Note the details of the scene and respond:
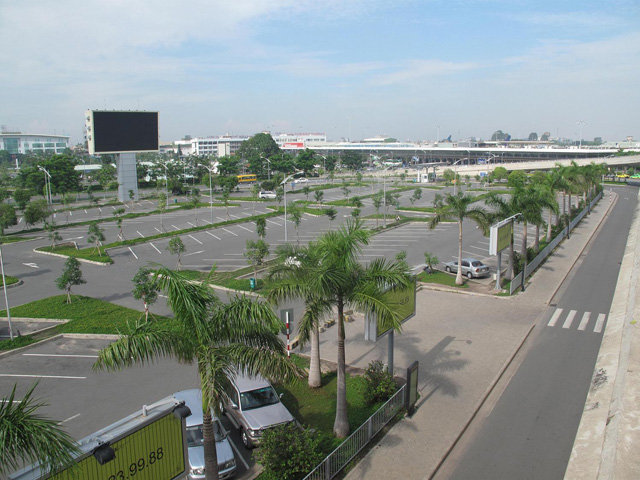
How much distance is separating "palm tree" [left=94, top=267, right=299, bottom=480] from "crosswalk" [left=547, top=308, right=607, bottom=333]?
15.9 m

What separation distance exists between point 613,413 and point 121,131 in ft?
201

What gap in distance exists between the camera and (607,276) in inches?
1154

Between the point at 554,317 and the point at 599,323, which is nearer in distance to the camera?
the point at 599,323

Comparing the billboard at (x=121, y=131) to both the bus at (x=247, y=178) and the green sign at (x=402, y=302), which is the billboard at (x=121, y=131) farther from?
the green sign at (x=402, y=302)

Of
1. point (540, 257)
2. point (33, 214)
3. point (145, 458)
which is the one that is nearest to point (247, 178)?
point (33, 214)

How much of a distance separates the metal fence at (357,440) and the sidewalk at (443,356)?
0.99 ft

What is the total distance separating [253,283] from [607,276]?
20.7 meters

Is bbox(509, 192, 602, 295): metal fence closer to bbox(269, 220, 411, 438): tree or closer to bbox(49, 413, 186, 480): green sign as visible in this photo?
bbox(269, 220, 411, 438): tree

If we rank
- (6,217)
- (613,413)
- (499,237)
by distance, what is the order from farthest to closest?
(6,217) → (499,237) → (613,413)

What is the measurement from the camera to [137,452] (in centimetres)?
786

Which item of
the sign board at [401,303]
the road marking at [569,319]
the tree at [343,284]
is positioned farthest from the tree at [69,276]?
the road marking at [569,319]

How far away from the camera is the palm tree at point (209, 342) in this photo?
8.64 m

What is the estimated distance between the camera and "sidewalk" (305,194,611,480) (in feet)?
39.5

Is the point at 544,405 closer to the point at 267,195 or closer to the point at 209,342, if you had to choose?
the point at 209,342
